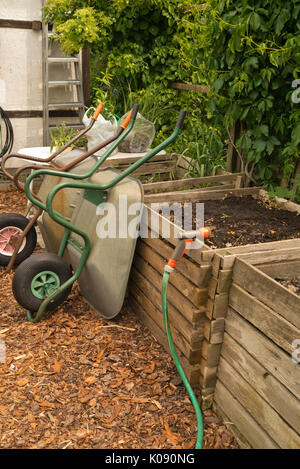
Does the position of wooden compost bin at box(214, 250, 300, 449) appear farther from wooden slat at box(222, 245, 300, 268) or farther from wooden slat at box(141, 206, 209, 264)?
wooden slat at box(141, 206, 209, 264)

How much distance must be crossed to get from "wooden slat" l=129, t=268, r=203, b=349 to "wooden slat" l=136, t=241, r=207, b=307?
13 centimetres

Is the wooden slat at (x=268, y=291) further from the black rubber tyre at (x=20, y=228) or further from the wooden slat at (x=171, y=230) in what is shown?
the black rubber tyre at (x=20, y=228)

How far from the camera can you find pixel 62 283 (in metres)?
2.67

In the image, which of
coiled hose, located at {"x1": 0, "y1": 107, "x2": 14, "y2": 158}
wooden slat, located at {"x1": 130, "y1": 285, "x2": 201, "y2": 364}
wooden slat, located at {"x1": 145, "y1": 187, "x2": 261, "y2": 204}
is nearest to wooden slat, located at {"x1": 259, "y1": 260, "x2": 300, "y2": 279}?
wooden slat, located at {"x1": 130, "y1": 285, "x2": 201, "y2": 364}

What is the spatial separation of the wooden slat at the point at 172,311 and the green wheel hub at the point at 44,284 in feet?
1.59

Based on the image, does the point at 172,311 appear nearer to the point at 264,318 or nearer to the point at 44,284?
the point at 264,318

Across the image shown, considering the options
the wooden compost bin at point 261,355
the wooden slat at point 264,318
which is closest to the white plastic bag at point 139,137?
the wooden compost bin at point 261,355

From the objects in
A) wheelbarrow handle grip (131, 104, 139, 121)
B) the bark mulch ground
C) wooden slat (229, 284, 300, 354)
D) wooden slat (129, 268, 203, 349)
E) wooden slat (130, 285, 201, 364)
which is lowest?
the bark mulch ground

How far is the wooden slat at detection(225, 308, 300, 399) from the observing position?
1.47 m

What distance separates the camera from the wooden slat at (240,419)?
5.47 feet

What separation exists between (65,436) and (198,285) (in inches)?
34.6

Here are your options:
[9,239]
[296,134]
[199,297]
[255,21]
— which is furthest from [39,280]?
[255,21]

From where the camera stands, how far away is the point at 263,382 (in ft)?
5.37
